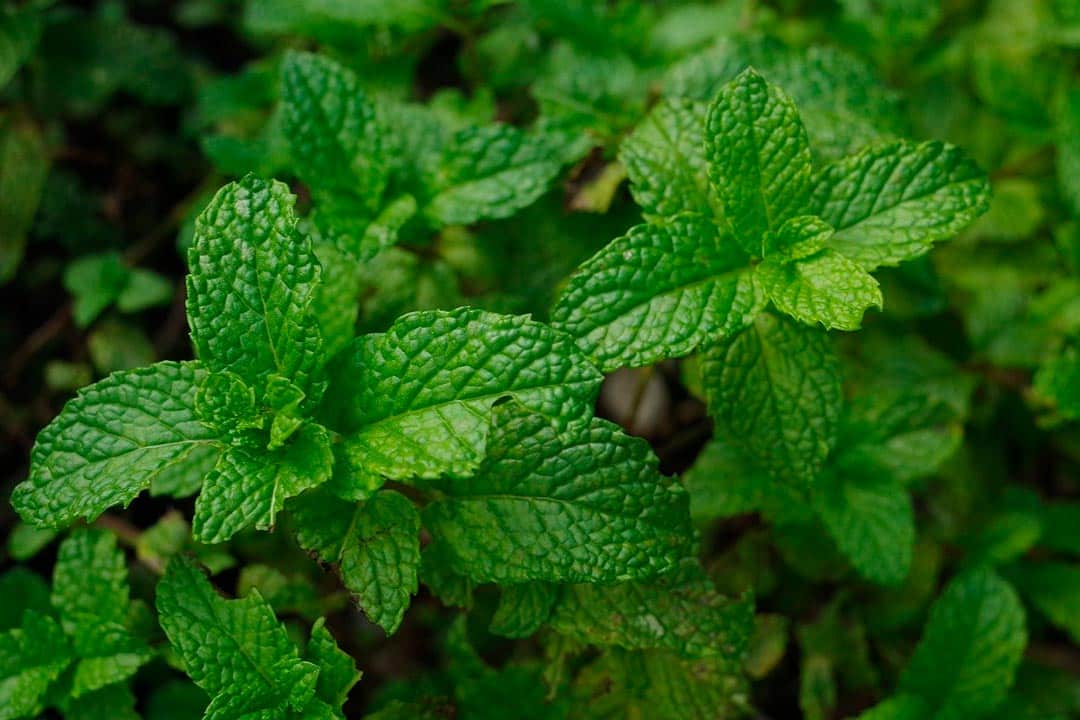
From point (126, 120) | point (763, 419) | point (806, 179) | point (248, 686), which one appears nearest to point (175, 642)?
point (248, 686)

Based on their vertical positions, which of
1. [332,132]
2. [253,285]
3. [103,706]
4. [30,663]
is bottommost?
[103,706]

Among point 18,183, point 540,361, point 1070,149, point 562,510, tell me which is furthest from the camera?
point 18,183

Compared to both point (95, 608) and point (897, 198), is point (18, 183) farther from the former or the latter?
point (897, 198)

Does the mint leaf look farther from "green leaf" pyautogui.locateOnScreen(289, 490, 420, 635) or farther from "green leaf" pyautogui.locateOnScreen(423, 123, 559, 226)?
"green leaf" pyautogui.locateOnScreen(423, 123, 559, 226)

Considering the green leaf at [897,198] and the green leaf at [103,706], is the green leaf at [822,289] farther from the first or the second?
the green leaf at [103,706]

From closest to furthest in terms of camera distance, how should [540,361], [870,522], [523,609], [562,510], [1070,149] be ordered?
[540,361] → [562,510] → [523,609] → [870,522] → [1070,149]

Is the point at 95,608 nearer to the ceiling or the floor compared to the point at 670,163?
nearer to the floor

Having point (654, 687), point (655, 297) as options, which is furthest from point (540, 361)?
point (654, 687)
